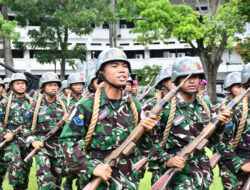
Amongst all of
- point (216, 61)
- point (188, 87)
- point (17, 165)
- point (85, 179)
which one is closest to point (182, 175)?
point (188, 87)

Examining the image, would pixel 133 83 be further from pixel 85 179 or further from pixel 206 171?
pixel 85 179

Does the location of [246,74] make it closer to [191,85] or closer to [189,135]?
[191,85]

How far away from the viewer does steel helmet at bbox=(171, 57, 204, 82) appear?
4.87 m

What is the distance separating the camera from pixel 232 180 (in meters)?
5.18

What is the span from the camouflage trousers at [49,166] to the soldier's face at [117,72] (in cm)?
371

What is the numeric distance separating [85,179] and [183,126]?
162cm

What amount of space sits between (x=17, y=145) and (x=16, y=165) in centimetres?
50

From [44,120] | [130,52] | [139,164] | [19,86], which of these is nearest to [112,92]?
[139,164]

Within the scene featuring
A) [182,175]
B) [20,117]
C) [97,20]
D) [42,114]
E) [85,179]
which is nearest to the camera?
[85,179]

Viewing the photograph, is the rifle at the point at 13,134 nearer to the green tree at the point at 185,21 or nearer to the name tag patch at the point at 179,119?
the name tag patch at the point at 179,119

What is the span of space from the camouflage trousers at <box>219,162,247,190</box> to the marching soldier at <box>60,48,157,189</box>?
1844 mm

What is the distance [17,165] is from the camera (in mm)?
7941

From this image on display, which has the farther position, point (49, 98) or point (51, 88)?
point (51, 88)

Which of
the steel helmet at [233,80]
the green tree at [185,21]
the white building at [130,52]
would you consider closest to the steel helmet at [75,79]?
the steel helmet at [233,80]
